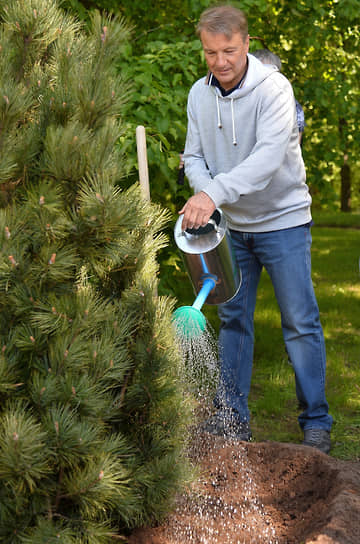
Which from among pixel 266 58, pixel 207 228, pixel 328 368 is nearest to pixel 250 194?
pixel 207 228

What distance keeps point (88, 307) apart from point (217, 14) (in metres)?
1.47

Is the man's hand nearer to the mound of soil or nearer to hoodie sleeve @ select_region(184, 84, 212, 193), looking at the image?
hoodie sleeve @ select_region(184, 84, 212, 193)

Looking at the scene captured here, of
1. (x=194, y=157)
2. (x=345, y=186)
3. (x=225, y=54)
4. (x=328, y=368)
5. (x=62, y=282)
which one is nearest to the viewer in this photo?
(x=62, y=282)

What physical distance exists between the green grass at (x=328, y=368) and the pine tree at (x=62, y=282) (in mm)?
1809

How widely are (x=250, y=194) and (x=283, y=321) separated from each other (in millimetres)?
650

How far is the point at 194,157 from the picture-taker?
3.15 m

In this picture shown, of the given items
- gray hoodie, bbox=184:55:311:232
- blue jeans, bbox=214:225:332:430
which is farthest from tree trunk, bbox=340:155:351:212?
gray hoodie, bbox=184:55:311:232

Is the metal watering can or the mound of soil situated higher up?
the metal watering can

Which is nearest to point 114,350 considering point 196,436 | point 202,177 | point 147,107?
point 196,436

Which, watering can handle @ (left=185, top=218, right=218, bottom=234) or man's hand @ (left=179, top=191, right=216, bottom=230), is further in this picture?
watering can handle @ (left=185, top=218, right=218, bottom=234)

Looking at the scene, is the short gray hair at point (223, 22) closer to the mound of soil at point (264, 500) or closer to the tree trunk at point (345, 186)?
the mound of soil at point (264, 500)

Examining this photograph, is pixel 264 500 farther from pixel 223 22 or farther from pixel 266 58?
pixel 266 58

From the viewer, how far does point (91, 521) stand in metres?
1.87

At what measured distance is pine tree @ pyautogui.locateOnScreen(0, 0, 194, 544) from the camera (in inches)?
67.9
